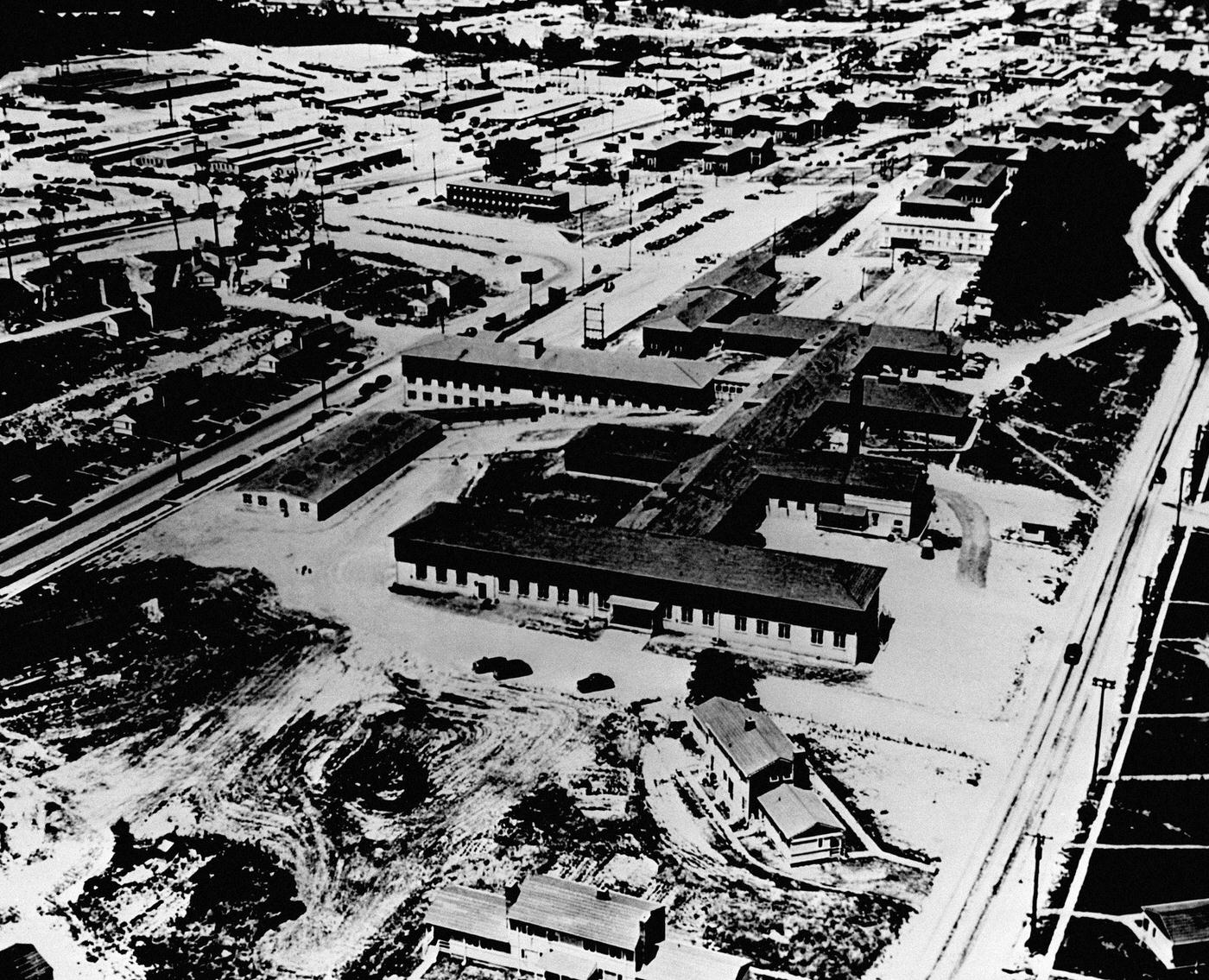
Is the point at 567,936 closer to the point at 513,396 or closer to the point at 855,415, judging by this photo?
the point at 855,415

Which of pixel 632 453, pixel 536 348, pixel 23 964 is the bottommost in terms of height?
pixel 23 964

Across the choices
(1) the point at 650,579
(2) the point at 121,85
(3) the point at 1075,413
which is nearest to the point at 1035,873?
(1) the point at 650,579

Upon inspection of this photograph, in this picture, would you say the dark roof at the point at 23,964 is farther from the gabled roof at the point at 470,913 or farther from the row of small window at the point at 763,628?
the row of small window at the point at 763,628

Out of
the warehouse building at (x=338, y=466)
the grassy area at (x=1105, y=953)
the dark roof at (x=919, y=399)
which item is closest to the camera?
the grassy area at (x=1105, y=953)

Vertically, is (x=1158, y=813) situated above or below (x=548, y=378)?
below

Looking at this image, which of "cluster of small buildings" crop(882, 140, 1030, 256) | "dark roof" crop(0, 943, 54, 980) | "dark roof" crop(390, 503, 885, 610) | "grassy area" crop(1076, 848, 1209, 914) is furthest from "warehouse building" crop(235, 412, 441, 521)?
Result: "cluster of small buildings" crop(882, 140, 1030, 256)

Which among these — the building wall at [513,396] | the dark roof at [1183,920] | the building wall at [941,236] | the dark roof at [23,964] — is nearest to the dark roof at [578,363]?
the building wall at [513,396]

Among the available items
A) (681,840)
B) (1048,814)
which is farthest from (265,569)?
(1048,814)
